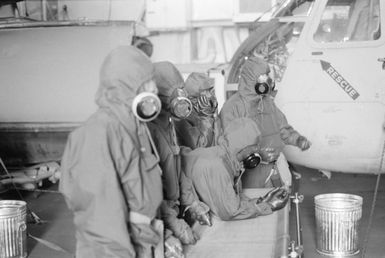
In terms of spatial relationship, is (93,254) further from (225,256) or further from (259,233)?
(259,233)

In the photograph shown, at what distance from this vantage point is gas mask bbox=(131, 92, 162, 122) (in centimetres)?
258

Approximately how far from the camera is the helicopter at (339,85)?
18.9 ft

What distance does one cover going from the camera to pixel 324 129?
19.5 ft

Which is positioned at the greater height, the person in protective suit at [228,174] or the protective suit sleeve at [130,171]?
the protective suit sleeve at [130,171]

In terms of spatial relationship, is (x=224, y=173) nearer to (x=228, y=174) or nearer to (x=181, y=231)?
(x=228, y=174)

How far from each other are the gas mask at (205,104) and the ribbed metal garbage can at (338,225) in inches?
43.2

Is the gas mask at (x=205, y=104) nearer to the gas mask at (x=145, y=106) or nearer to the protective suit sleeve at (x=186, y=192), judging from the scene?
the protective suit sleeve at (x=186, y=192)

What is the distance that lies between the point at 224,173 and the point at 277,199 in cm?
56

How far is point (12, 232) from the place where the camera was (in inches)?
174

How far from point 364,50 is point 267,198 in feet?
8.41

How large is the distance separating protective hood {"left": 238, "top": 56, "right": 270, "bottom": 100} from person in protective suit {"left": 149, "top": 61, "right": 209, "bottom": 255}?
5.37 feet

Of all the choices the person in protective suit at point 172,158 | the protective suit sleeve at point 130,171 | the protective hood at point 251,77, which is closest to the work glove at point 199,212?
the person in protective suit at point 172,158

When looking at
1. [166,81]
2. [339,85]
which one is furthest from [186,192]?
[339,85]

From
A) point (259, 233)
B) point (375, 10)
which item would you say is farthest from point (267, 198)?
point (375, 10)
